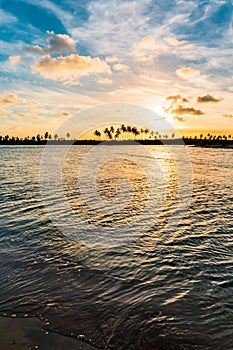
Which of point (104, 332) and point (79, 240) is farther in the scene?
point (79, 240)

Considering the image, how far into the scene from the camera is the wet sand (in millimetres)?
5496

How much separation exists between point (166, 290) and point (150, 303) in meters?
0.94

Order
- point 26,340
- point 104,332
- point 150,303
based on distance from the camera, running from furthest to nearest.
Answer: point 150,303, point 104,332, point 26,340

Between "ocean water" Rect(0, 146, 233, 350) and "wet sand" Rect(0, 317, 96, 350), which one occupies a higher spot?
"wet sand" Rect(0, 317, 96, 350)

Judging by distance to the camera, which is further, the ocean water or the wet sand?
the ocean water

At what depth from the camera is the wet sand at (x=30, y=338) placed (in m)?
5.50

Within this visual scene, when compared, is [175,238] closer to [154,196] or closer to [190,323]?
[190,323]

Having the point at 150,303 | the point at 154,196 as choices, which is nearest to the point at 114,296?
the point at 150,303

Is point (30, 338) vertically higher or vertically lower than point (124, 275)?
higher

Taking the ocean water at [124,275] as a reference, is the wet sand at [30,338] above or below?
above

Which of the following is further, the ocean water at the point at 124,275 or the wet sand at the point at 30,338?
the ocean water at the point at 124,275

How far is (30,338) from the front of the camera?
18.9 ft

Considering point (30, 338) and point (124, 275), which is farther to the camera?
point (124, 275)

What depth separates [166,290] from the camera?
27.0 ft
